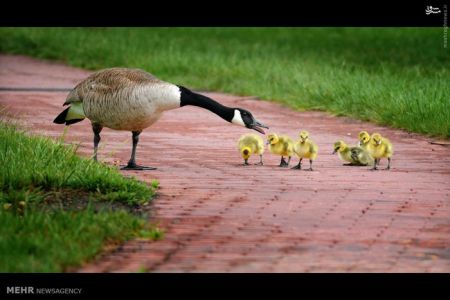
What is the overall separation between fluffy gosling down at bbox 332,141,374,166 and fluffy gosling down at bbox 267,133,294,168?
0.53 metres

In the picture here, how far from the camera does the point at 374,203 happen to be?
9.18 meters

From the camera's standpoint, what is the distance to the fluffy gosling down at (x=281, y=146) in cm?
1137

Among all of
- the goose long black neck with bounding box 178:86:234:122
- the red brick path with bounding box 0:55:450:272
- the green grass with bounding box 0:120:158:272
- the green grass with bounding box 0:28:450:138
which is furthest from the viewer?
the green grass with bounding box 0:28:450:138

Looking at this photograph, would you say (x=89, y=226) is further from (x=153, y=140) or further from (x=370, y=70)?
(x=370, y=70)

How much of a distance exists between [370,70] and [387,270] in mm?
13477

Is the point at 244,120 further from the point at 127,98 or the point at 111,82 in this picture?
the point at 111,82

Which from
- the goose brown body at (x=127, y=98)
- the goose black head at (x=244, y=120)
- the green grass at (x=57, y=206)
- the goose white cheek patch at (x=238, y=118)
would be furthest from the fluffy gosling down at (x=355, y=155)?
the green grass at (x=57, y=206)

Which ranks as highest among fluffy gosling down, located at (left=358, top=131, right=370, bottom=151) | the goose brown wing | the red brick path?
the goose brown wing

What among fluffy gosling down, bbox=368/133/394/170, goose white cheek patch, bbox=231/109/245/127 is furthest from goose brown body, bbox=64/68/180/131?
fluffy gosling down, bbox=368/133/394/170

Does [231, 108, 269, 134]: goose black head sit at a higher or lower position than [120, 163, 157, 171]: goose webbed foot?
higher

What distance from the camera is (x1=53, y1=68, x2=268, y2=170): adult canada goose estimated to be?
10531mm

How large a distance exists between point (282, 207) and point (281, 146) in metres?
2.52

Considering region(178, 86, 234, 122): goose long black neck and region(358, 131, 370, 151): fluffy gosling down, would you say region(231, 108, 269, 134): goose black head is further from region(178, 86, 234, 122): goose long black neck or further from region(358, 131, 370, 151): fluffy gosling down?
region(358, 131, 370, 151): fluffy gosling down
